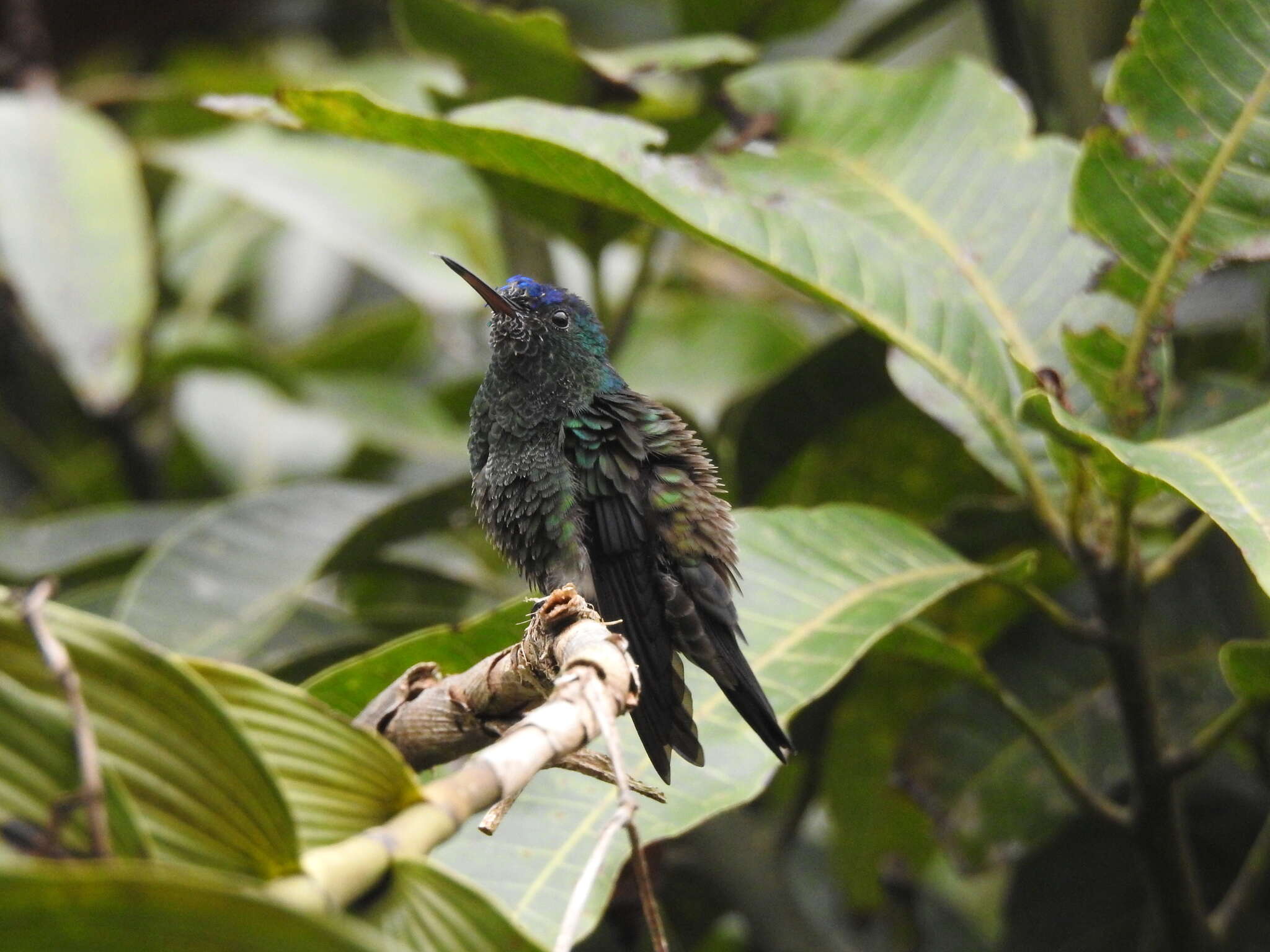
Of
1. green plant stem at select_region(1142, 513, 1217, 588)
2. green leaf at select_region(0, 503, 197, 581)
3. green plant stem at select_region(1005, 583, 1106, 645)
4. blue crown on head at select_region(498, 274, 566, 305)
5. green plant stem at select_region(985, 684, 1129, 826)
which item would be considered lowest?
green leaf at select_region(0, 503, 197, 581)

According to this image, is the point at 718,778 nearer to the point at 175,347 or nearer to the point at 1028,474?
the point at 1028,474

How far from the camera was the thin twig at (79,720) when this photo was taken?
0.71 meters

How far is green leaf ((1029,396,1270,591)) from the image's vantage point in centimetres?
145

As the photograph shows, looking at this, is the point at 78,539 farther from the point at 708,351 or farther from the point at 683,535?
the point at 683,535

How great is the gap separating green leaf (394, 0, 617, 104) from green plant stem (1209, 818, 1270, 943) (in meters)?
1.93

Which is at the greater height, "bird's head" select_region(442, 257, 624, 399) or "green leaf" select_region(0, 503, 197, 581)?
"bird's head" select_region(442, 257, 624, 399)

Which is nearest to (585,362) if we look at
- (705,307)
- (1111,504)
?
(1111,504)

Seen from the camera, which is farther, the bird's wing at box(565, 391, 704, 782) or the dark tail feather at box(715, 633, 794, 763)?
the bird's wing at box(565, 391, 704, 782)

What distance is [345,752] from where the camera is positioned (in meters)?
0.88

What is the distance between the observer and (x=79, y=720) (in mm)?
736

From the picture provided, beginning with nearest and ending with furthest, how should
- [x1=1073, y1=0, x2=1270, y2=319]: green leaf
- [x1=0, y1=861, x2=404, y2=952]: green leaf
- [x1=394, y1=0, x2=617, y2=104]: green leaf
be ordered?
[x1=0, y1=861, x2=404, y2=952]: green leaf < [x1=1073, y1=0, x2=1270, y2=319]: green leaf < [x1=394, y1=0, x2=617, y2=104]: green leaf

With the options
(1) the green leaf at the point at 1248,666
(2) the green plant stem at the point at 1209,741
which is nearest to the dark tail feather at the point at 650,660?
(1) the green leaf at the point at 1248,666

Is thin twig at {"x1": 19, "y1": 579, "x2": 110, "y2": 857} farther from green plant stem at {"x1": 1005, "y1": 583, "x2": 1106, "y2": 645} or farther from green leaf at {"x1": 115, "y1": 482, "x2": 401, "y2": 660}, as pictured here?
green leaf at {"x1": 115, "y1": 482, "x2": 401, "y2": 660}

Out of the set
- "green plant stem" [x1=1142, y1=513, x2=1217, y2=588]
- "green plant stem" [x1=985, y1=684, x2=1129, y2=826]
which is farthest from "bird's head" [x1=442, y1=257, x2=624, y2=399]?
"green plant stem" [x1=1142, y1=513, x2=1217, y2=588]
